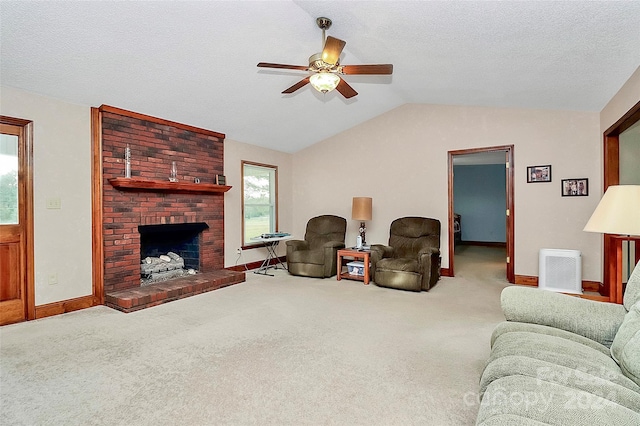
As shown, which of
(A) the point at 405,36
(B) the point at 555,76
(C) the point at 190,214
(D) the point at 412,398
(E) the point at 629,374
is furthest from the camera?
(C) the point at 190,214

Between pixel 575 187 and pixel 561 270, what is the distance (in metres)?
1.16

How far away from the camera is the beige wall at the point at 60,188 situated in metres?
3.41

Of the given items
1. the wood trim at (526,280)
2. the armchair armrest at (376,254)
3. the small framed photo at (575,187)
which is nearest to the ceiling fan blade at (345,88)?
the armchair armrest at (376,254)

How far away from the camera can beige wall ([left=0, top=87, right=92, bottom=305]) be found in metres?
3.41

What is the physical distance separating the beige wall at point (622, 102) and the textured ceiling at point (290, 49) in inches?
3.3

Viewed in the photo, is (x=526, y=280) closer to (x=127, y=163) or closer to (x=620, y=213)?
(x=620, y=213)

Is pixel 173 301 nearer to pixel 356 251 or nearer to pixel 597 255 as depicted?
pixel 356 251

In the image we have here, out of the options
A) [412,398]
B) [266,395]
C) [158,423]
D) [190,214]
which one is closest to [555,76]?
[412,398]

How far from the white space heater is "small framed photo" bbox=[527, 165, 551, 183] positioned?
3.41 ft

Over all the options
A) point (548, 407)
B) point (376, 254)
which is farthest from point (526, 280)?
point (548, 407)

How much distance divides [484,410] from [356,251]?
158 inches

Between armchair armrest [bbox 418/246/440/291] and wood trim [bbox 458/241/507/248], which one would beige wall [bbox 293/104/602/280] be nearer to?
armchair armrest [bbox 418/246/440/291]

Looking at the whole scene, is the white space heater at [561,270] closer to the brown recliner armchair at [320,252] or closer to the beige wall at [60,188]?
the brown recliner armchair at [320,252]

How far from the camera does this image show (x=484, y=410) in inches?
46.1
